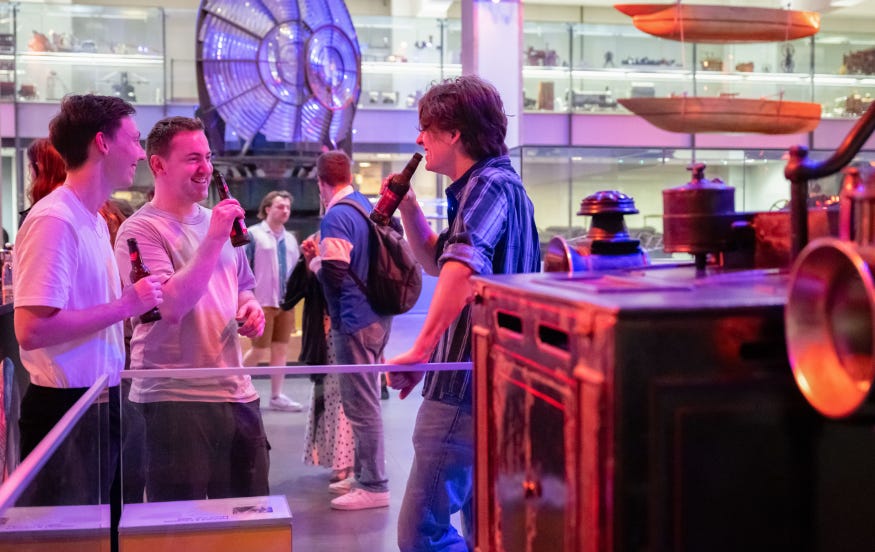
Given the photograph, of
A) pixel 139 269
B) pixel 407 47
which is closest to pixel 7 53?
pixel 407 47

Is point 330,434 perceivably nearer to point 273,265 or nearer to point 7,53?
point 273,265

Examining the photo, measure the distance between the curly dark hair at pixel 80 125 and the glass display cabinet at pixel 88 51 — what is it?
7985 millimetres

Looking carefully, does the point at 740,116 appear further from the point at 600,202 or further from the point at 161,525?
the point at 161,525

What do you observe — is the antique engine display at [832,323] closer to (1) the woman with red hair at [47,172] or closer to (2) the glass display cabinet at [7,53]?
(1) the woman with red hair at [47,172]

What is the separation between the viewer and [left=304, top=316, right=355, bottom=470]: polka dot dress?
267 centimetres

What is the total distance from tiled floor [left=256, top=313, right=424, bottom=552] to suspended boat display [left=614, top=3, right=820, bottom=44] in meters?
1.11

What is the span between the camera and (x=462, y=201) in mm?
2461

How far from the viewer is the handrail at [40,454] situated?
1.42 m

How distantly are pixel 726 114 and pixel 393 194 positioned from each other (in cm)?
91

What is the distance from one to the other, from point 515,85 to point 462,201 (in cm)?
437

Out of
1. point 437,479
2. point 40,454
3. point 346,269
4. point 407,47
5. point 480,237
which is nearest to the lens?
point 40,454

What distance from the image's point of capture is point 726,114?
209 centimetres

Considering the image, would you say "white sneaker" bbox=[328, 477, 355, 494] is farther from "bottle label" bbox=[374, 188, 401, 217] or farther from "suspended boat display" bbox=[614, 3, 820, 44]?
"suspended boat display" bbox=[614, 3, 820, 44]

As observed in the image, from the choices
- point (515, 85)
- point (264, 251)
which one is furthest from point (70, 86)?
point (515, 85)
